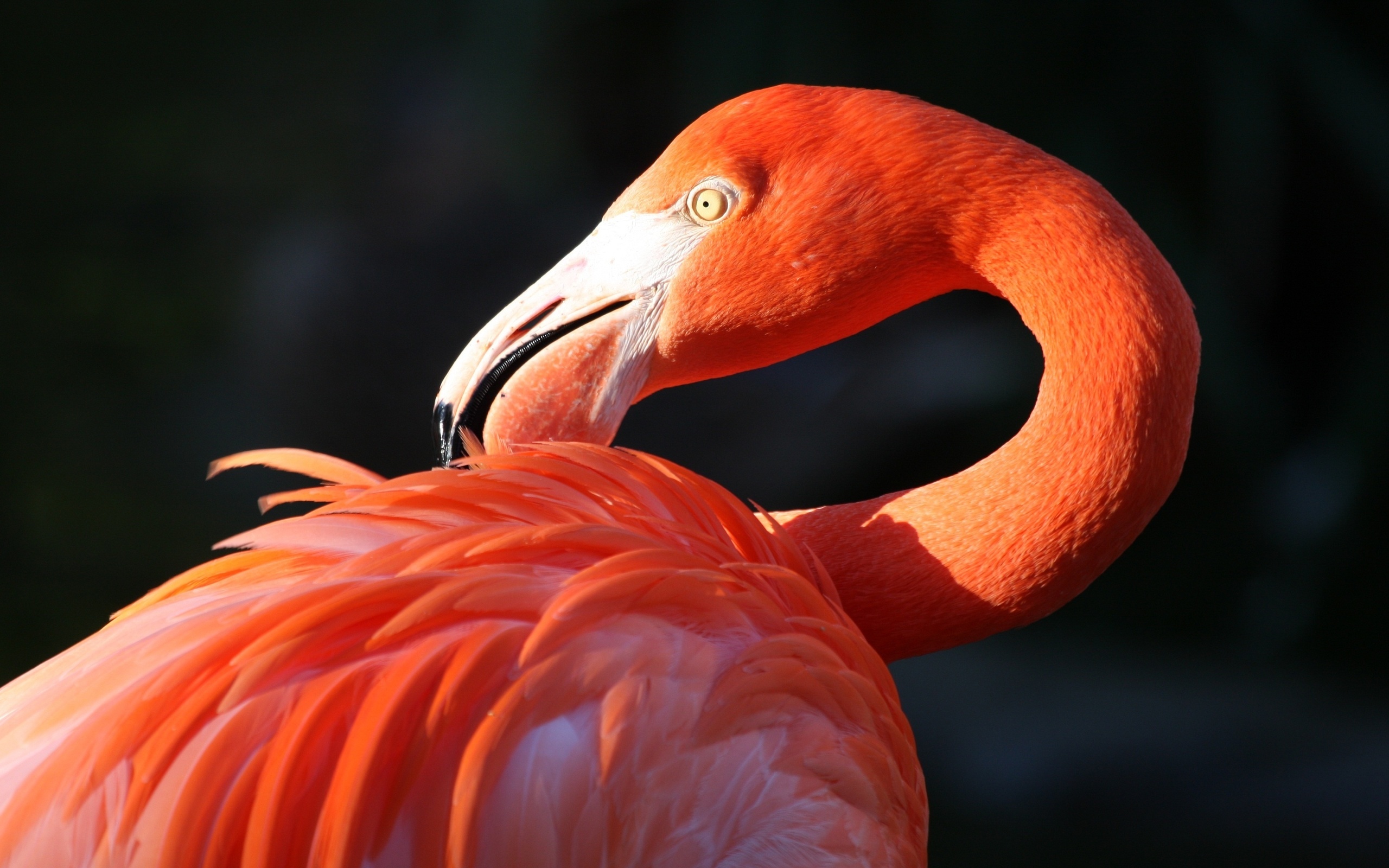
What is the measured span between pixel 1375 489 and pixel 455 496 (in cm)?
175

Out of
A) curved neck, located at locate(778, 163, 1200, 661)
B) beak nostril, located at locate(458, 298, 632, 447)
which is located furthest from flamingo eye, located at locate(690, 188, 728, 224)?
curved neck, located at locate(778, 163, 1200, 661)

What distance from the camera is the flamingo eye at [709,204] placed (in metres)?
0.95

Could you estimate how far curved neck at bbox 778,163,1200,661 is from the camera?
92cm

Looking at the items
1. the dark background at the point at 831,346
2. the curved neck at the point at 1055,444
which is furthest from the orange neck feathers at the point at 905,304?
the dark background at the point at 831,346

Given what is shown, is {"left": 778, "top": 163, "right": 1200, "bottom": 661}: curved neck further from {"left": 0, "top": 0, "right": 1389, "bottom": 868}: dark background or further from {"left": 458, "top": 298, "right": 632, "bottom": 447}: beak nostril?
{"left": 0, "top": 0, "right": 1389, "bottom": 868}: dark background

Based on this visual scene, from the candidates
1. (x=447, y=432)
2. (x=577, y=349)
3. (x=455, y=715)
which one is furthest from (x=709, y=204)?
(x=455, y=715)

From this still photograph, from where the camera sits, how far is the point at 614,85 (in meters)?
1.99

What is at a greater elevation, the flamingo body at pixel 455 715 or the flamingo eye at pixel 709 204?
the flamingo eye at pixel 709 204

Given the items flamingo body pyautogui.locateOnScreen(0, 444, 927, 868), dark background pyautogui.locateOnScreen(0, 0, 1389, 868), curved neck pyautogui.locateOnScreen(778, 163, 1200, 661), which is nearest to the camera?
flamingo body pyautogui.locateOnScreen(0, 444, 927, 868)

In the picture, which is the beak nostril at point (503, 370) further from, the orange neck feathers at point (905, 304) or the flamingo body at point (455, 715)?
the flamingo body at point (455, 715)

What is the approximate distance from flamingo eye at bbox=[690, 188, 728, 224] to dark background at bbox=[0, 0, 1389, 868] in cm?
108

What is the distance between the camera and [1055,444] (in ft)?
3.13

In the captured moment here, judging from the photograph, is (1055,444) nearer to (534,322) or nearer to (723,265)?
(723,265)

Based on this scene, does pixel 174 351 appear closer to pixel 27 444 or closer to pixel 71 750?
pixel 27 444
